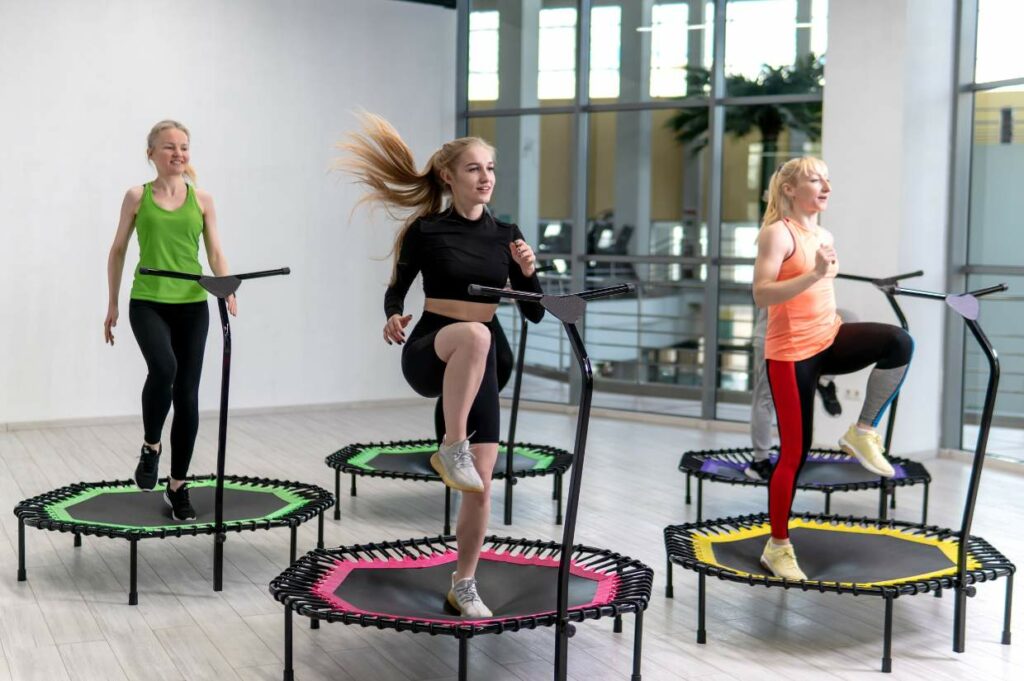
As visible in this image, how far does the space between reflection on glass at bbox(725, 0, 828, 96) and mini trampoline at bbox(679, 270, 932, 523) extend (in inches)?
107

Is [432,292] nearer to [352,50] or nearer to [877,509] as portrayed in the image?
[877,509]

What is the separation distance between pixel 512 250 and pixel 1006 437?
4.58m

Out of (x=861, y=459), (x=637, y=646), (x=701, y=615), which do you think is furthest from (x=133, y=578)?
(x=861, y=459)

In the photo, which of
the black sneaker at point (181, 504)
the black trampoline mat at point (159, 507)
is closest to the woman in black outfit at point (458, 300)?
the black trampoline mat at point (159, 507)

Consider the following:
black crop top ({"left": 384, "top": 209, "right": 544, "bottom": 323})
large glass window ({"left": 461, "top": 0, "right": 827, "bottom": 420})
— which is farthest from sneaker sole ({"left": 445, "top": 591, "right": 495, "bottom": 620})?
large glass window ({"left": 461, "top": 0, "right": 827, "bottom": 420})

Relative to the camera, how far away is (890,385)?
4289 millimetres

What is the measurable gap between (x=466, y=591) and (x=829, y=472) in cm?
268

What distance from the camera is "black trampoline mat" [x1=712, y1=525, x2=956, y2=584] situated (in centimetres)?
383

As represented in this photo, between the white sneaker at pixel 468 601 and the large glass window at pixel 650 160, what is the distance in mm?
5064

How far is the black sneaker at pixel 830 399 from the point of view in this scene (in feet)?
18.2

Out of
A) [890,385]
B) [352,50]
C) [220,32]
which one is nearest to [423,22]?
[352,50]

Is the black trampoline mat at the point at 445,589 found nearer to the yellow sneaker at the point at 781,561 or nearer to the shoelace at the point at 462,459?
the shoelace at the point at 462,459

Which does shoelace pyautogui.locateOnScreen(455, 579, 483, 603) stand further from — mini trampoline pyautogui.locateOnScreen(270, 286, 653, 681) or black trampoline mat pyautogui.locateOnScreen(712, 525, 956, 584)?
black trampoline mat pyautogui.locateOnScreen(712, 525, 956, 584)

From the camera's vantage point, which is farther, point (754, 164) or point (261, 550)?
point (754, 164)
